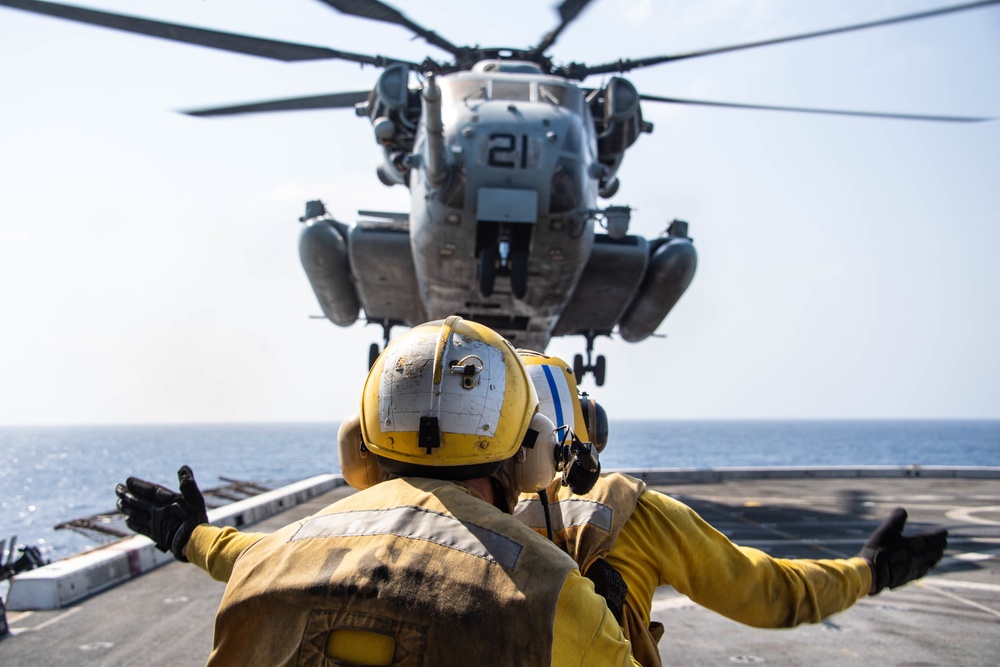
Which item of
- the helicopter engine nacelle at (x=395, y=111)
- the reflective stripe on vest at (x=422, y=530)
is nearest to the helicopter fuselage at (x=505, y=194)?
the helicopter engine nacelle at (x=395, y=111)

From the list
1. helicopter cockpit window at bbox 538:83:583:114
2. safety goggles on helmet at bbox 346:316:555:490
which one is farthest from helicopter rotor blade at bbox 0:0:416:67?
safety goggles on helmet at bbox 346:316:555:490

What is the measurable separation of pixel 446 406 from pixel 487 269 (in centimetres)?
971

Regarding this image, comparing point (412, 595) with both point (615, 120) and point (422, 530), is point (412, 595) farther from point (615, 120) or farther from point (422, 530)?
point (615, 120)

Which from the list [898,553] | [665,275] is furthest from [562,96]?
[898,553]

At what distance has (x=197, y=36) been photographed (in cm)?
1138

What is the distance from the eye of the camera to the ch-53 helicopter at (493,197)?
11.3 meters

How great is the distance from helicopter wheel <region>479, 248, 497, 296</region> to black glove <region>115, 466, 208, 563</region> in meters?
9.04

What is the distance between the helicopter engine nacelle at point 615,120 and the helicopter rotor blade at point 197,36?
3222 mm

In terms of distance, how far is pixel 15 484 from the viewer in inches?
2564

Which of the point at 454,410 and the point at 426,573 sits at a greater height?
the point at 454,410

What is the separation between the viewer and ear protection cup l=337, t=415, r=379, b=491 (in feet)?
8.26

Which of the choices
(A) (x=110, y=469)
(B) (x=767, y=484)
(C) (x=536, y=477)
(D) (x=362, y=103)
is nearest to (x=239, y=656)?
(C) (x=536, y=477)

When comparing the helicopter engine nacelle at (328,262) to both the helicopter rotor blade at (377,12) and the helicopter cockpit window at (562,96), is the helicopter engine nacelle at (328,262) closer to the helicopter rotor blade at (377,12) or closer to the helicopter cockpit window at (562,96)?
the helicopter rotor blade at (377,12)

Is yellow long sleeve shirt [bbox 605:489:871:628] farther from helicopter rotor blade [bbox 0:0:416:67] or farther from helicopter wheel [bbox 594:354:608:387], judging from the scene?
helicopter wheel [bbox 594:354:608:387]
